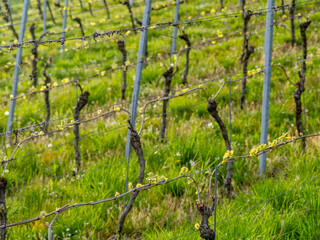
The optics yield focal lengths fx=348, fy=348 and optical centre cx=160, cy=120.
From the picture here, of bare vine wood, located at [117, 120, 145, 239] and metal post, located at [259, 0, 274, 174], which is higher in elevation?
metal post, located at [259, 0, 274, 174]

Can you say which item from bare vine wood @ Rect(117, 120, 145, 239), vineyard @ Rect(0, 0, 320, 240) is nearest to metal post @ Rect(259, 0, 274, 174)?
vineyard @ Rect(0, 0, 320, 240)

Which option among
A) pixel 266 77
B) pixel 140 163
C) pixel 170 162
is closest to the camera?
pixel 140 163

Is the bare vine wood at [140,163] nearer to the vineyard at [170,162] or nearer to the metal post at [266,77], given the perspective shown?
the vineyard at [170,162]

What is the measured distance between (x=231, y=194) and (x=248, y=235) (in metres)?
1.04

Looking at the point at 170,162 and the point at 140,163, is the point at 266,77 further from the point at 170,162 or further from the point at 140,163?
the point at 140,163

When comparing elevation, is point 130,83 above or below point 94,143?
above

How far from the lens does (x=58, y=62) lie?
32.9 feet

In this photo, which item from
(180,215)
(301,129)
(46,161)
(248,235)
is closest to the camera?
(248,235)

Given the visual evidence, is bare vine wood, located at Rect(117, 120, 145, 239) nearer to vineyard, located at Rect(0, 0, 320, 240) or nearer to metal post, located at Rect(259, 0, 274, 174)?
vineyard, located at Rect(0, 0, 320, 240)

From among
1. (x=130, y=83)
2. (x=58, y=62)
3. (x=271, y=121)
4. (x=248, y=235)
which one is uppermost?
(x=58, y=62)

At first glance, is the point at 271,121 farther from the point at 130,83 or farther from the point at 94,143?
the point at 130,83

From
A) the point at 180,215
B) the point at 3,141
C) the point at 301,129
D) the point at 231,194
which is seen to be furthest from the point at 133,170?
the point at 3,141

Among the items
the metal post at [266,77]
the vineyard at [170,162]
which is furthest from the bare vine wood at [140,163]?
the metal post at [266,77]

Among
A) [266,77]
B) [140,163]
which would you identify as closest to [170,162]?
[140,163]
